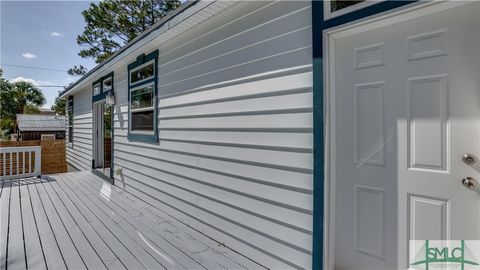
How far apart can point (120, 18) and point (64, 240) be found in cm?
1097

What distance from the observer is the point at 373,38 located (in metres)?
1.76

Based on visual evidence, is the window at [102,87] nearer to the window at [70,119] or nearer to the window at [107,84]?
the window at [107,84]

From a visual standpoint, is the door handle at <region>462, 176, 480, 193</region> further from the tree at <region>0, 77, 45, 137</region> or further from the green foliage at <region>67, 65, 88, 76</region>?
the tree at <region>0, 77, 45, 137</region>

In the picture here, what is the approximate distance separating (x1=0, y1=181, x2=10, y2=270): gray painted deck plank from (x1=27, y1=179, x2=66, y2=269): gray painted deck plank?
1.00 ft

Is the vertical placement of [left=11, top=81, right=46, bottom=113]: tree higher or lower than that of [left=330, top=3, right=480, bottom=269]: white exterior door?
higher

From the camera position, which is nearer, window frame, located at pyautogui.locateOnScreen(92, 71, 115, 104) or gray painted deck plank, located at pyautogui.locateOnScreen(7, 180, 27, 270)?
gray painted deck plank, located at pyautogui.locateOnScreen(7, 180, 27, 270)

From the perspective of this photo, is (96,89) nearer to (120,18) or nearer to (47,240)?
(47,240)

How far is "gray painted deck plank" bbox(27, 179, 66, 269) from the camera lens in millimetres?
2380

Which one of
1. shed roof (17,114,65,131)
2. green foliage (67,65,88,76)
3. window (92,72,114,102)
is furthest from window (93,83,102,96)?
shed roof (17,114,65,131)

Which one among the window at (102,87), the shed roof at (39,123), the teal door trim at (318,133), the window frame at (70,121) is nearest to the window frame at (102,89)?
the window at (102,87)

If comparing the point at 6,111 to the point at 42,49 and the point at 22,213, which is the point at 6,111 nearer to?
the point at 42,49

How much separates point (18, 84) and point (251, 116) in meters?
36.3

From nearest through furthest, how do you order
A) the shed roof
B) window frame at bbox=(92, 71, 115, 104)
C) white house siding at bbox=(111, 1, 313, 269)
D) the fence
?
white house siding at bbox=(111, 1, 313, 269) → window frame at bbox=(92, 71, 115, 104) → the fence → the shed roof

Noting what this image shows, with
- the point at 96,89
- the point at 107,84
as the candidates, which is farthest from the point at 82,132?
the point at 107,84
